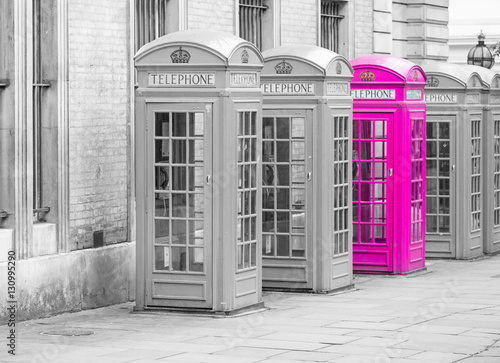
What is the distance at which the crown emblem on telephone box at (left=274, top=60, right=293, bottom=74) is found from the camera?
1284 cm

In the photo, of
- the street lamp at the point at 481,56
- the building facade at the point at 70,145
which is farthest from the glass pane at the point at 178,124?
the street lamp at the point at 481,56

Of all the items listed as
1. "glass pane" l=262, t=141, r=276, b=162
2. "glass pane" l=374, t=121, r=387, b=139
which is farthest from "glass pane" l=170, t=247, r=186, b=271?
"glass pane" l=374, t=121, r=387, b=139

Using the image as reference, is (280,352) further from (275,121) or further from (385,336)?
(275,121)

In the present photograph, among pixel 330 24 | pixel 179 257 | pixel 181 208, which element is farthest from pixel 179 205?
pixel 330 24

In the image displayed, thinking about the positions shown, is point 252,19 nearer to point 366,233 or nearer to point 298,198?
point 366,233

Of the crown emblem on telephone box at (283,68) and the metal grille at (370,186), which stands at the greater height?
the crown emblem on telephone box at (283,68)

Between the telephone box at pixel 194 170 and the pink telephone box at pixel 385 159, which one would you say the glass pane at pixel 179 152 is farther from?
the pink telephone box at pixel 385 159

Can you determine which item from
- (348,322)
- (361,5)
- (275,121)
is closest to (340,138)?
(275,121)

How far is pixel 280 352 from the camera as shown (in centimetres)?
947

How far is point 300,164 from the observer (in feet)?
42.3

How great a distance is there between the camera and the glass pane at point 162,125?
11289mm

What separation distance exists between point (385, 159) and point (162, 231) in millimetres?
3918

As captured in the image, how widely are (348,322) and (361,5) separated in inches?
342

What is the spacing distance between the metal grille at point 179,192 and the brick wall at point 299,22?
213 inches
